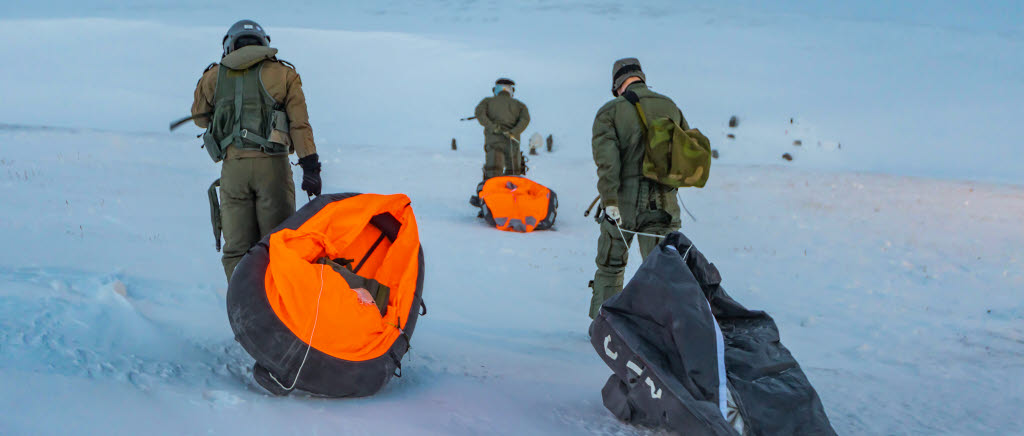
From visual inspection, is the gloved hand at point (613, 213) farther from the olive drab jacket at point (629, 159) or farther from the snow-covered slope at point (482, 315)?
the snow-covered slope at point (482, 315)

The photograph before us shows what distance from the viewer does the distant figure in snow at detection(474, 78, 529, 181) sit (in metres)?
10.6

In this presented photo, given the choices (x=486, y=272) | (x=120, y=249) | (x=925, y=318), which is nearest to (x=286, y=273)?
(x=120, y=249)

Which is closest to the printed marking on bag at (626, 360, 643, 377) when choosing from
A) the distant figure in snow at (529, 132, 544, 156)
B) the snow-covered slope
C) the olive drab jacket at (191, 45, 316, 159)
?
the snow-covered slope

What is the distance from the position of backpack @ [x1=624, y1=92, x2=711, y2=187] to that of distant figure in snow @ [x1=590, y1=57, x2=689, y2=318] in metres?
0.09

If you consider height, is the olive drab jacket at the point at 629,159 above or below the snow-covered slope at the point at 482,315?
above

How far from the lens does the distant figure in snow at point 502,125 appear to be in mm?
10633

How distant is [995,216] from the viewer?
10.6 metres

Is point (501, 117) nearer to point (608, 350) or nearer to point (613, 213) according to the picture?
point (613, 213)

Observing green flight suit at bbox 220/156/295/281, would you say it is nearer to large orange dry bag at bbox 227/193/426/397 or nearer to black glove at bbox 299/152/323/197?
black glove at bbox 299/152/323/197

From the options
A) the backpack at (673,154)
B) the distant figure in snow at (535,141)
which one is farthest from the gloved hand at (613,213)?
the distant figure in snow at (535,141)

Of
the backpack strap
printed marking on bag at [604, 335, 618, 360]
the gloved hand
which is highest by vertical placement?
the backpack strap

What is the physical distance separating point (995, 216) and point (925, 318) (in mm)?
6594

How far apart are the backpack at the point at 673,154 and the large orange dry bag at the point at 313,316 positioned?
1.75 meters

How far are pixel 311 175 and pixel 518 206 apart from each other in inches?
200
